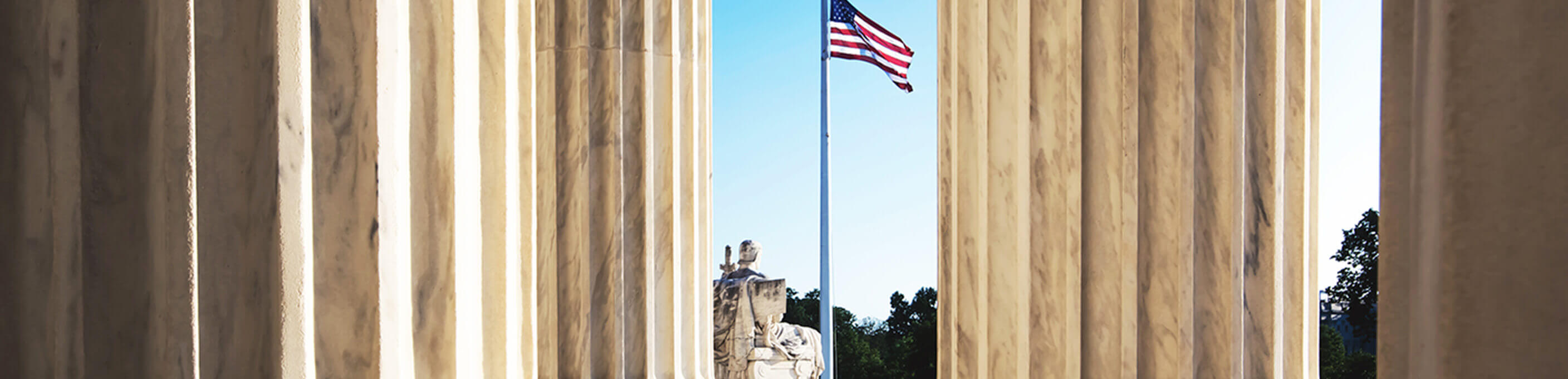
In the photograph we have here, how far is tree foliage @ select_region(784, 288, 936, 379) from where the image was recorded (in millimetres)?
88125

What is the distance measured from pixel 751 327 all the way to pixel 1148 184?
834 inches

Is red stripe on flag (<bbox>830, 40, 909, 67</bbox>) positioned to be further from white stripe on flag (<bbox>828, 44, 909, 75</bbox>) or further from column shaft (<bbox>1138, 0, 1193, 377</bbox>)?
column shaft (<bbox>1138, 0, 1193, 377</bbox>)

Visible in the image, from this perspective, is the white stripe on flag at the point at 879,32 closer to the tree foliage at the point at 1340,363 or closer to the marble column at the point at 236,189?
the marble column at the point at 236,189

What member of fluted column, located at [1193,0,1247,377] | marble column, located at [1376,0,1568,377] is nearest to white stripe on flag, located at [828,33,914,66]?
fluted column, located at [1193,0,1247,377]

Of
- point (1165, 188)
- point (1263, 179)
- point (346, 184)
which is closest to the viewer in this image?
point (346, 184)

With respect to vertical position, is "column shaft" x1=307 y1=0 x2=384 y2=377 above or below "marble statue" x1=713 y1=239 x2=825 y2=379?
above

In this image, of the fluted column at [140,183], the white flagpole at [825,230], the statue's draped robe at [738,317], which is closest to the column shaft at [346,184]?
the fluted column at [140,183]

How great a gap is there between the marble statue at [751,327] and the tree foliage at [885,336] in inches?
2284

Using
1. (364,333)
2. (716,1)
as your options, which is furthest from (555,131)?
(716,1)

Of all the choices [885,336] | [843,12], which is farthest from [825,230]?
[885,336]

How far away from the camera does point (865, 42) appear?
40.1 m

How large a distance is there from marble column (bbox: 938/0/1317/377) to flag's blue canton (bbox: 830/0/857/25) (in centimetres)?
3046

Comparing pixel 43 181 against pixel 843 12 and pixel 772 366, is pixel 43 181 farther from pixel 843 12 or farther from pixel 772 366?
pixel 843 12

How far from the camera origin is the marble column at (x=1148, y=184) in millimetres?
8734
